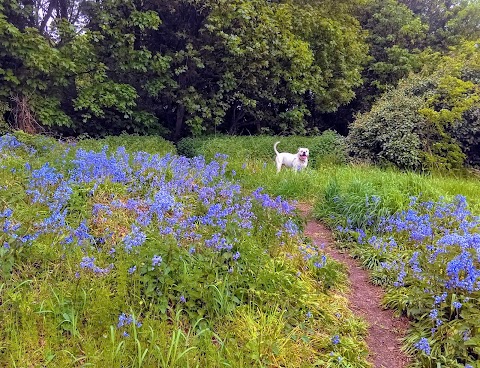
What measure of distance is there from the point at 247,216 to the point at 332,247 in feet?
4.83

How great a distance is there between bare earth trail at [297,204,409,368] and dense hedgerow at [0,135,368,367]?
0.15m

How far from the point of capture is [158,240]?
3.00 metres

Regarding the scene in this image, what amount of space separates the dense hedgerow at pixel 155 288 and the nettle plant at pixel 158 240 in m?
0.01

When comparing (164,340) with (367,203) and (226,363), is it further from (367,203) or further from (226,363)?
(367,203)

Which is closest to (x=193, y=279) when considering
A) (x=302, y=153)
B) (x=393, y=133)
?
(x=302, y=153)

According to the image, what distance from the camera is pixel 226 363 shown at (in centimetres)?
241

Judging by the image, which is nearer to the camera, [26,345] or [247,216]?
[26,345]

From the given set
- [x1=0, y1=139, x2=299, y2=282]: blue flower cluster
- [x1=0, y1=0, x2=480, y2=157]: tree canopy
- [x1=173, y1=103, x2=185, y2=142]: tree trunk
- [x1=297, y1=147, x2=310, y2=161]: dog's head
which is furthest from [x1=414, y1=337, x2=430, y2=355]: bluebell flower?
[x1=173, y1=103, x2=185, y2=142]: tree trunk

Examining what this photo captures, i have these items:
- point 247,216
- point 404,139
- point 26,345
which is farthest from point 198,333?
point 404,139

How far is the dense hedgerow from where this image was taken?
8.03 ft

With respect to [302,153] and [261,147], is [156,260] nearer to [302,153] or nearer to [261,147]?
[302,153]

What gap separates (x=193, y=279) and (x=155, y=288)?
0.27 meters

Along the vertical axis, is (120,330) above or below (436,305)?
below

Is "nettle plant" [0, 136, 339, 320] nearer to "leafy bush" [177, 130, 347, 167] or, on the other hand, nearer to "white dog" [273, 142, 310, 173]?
"white dog" [273, 142, 310, 173]
